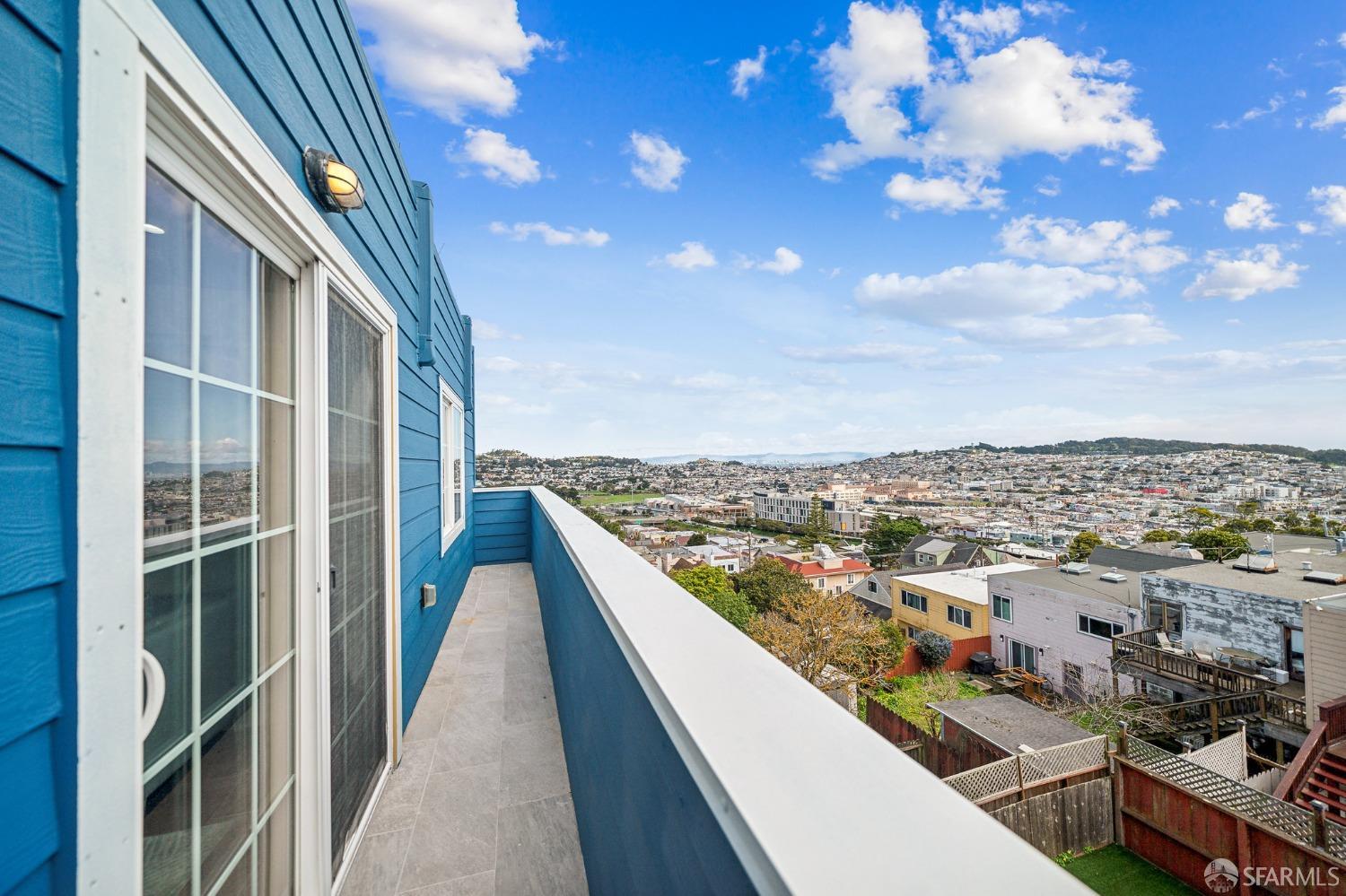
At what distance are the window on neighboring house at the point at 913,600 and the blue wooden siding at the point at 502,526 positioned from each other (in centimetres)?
1475

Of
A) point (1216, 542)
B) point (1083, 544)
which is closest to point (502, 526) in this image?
point (1216, 542)

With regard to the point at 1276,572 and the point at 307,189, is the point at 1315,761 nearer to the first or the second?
the point at 1276,572

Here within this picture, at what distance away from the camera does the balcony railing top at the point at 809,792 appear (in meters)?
0.41

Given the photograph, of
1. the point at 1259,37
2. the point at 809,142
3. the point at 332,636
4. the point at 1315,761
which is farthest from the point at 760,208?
the point at 332,636

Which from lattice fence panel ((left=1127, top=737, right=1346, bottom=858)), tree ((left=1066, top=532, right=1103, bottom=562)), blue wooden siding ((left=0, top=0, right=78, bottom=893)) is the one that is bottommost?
tree ((left=1066, top=532, right=1103, bottom=562))

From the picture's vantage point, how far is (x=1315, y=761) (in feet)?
17.5

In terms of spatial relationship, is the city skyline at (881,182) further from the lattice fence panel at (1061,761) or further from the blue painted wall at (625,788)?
the lattice fence panel at (1061,761)

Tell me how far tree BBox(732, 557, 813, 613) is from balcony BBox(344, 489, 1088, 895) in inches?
547

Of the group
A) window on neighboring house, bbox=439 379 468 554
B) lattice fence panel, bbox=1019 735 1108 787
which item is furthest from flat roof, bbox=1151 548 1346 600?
window on neighboring house, bbox=439 379 468 554

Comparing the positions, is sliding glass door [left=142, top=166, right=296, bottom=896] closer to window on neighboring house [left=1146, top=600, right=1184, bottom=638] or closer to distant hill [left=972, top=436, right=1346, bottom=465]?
window on neighboring house [left=1146, top=600, right=1184, bottom=638]

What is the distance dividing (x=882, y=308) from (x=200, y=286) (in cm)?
2586

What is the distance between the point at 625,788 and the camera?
1071 millimetres

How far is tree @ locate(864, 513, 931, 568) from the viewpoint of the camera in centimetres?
3650

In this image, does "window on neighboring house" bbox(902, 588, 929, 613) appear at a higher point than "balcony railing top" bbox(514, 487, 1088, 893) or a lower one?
lower
